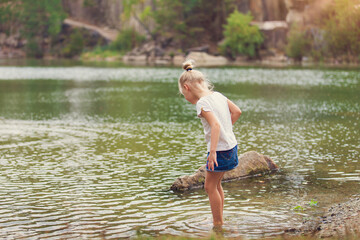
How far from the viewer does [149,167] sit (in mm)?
13039

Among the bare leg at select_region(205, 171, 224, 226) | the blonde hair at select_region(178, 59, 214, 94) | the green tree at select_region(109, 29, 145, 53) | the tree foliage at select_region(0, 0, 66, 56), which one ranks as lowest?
the bare leg at select_region(205, 171, 224, 226)

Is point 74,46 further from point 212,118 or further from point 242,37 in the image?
point 212,118

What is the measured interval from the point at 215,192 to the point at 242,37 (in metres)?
87.3

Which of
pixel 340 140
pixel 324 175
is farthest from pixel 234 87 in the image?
pixel 324 175

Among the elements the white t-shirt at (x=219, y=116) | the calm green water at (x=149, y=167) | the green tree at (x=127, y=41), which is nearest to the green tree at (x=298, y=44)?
the green tree at (x=127, y=41)

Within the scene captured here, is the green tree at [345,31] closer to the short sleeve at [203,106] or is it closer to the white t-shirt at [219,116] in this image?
the white t-shirt at [219,116]

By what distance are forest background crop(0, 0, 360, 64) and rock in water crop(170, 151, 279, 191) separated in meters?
63.3

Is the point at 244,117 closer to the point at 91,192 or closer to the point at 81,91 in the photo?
the point at 91,192

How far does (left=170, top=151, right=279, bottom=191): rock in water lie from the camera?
10.7 metres

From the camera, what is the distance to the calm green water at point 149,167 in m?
8.55

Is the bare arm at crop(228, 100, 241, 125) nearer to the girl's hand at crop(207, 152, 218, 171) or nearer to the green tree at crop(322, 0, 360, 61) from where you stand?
the girl's hand at crop(207, 152, 218, 171)

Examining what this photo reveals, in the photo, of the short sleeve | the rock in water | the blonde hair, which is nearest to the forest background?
the rock in water

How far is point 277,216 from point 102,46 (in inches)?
4708

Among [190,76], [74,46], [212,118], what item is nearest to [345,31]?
[74,46]
